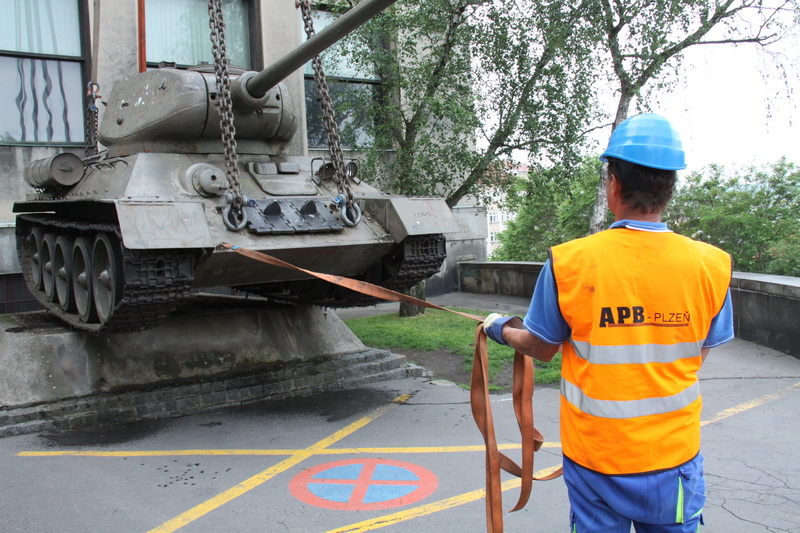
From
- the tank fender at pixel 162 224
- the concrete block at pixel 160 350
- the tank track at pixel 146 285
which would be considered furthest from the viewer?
the concrete block at pixel 160 350

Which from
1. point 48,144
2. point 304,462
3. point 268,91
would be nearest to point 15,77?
point 48,144

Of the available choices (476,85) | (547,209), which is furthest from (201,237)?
(547,209)

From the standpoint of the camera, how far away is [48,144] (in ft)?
37.1

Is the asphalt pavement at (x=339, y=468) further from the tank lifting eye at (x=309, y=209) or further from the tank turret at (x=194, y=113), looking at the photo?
the tank turret at (x=194, y=113)

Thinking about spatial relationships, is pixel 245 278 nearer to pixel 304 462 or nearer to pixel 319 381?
pixel 319 381

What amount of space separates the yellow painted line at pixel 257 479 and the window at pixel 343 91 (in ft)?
19.2

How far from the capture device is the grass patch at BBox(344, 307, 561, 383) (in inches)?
314

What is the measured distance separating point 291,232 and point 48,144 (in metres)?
7.02

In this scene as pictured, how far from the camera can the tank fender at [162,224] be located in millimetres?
5375

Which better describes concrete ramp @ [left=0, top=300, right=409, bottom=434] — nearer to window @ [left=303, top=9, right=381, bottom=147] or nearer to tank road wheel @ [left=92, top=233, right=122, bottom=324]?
tank road wheel @ [left=92, top=233, right=122, bottom=324]

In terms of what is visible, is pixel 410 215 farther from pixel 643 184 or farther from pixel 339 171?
pixel 643 184

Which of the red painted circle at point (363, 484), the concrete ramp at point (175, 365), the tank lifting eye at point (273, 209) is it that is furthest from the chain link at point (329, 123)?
the red painted circle at point (363, 484)

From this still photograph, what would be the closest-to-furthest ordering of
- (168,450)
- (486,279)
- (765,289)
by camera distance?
1. (168,450)
2. (765,289)
3. (486,279)

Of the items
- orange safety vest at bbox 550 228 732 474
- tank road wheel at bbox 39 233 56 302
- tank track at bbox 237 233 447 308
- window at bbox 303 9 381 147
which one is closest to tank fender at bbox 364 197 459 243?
tank track at bbox 237 233 447 308
